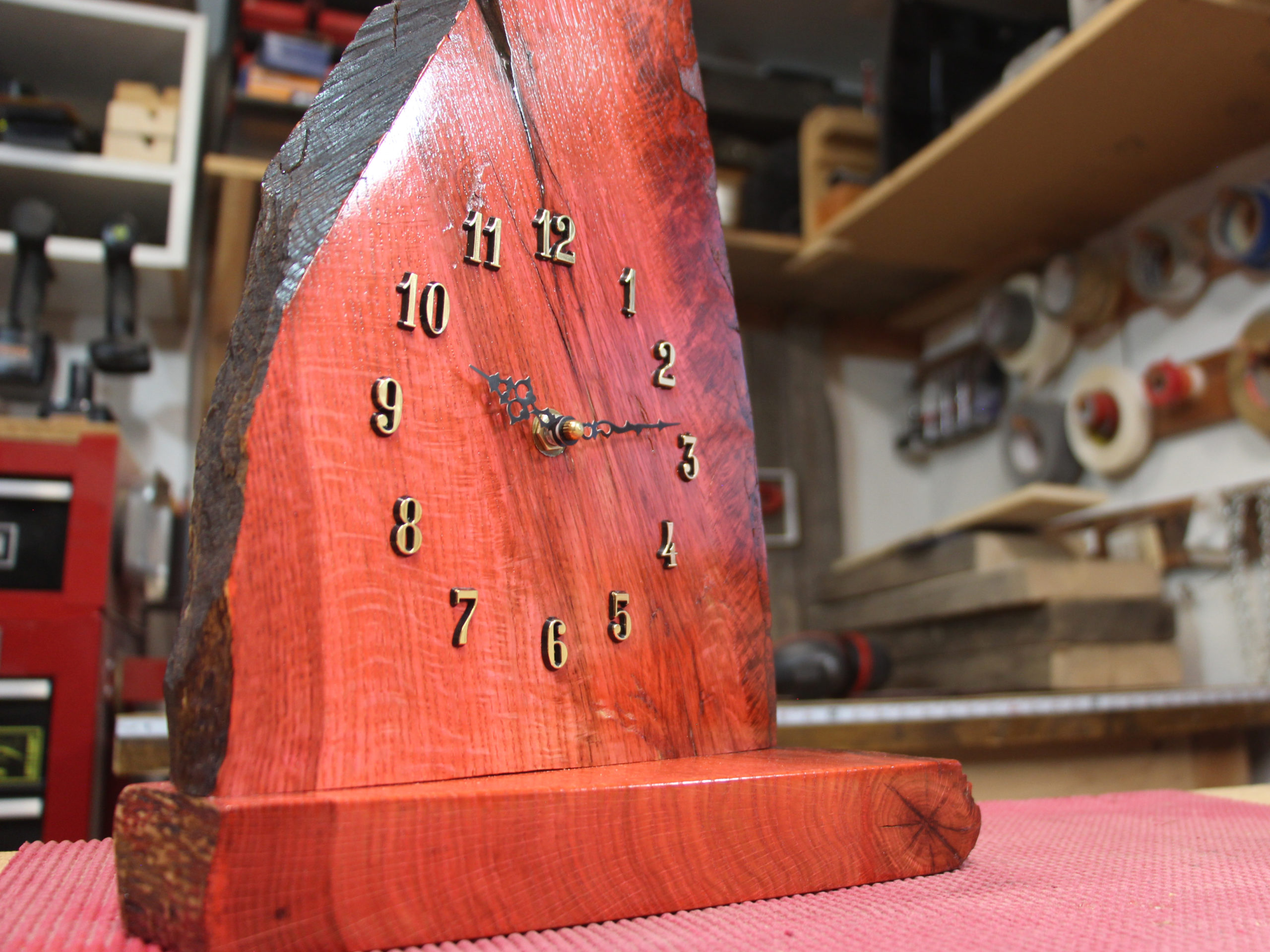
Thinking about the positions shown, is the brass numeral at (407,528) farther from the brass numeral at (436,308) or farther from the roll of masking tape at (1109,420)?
the roll of masking tape at (1109,420)

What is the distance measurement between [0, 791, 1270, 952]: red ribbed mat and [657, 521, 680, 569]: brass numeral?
23 centimetres

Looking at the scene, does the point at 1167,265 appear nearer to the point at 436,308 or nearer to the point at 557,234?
the point at 557,234

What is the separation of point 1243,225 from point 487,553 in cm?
148

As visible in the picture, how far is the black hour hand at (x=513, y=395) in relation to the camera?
60 centimetres

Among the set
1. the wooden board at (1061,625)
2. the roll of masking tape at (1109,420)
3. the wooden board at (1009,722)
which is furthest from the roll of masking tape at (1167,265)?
the wooden board at (1009,722)

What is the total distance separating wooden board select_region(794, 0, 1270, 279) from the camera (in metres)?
1.31

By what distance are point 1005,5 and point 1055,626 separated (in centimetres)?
137

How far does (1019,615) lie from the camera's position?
1529 millimetres

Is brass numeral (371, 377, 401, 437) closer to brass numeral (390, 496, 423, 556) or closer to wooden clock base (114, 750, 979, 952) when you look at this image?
brass numeral (390, 496, 423, 556)

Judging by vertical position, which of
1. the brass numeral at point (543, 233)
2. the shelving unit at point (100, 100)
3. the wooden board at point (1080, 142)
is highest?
the shelving unit at point (100, 100)

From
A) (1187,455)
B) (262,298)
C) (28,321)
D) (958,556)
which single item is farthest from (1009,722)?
(28,321)

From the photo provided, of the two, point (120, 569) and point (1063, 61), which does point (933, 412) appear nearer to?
point (1063, 61)

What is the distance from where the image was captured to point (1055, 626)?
57.4 inches

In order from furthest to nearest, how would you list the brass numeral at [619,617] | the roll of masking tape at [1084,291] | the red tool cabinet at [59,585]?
the roll of masking tape at [1084,291], the red tool cabinet at [59,585], the brass numeral at [619,617]
